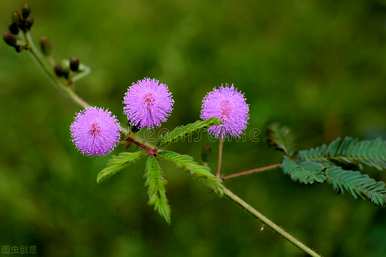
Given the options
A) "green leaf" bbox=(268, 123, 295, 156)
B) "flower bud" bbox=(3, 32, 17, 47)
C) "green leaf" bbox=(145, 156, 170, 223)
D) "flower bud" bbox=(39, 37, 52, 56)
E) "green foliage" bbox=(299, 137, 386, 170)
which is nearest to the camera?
"green leaf" bbox=(145, 156, 170, 223)

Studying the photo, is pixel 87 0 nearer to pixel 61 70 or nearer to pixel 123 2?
pixel 123 2

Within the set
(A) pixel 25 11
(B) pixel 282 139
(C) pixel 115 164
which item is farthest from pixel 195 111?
(C) pixel 115 164

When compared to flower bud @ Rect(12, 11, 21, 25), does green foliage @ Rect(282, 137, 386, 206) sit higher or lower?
lower

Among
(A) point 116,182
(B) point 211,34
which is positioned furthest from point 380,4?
(A) point 116,182

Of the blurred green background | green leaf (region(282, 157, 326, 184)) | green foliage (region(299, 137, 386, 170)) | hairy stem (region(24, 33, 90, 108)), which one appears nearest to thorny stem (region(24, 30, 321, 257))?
hairy stem (region(24, 33, 90, 108))

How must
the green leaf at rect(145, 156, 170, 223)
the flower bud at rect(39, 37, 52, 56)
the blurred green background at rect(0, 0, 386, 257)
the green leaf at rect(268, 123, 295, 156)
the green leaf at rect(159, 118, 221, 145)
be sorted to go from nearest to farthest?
the green leaf at rect(145, 156, 170, 223)
the green leaf at rect(159, 118, 221, 145)
the green leaf at rect(268, 123, 295, 156)
the flower bud at rect(39, 37, 52, 56)
the blurred green background at rect(0, 0, 386, 257)

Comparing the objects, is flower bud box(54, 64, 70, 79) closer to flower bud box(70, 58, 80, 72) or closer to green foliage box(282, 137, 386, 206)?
flower bud box(70, 58, 80, 72)
